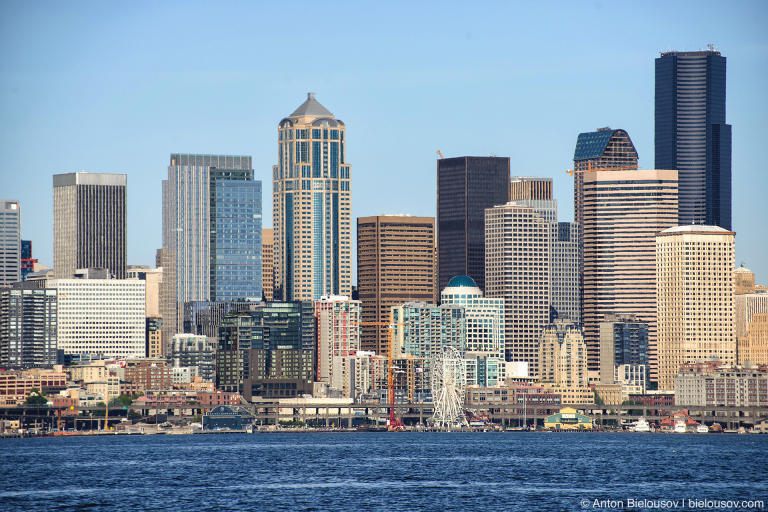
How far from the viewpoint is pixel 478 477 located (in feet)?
605

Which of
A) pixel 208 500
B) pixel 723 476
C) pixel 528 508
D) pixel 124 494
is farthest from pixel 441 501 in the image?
pixel 723 476

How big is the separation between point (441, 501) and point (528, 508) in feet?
33.1

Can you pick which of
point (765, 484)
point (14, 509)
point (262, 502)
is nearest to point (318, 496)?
point (262, 502)

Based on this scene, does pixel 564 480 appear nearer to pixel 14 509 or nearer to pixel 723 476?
pixel 723 476

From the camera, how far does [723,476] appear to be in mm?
187500

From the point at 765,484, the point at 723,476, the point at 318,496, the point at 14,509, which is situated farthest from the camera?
the point at 723,476

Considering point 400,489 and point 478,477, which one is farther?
point 478,477

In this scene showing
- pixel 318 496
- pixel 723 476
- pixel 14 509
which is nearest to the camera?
Result: pixel 14 509

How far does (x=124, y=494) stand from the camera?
163m

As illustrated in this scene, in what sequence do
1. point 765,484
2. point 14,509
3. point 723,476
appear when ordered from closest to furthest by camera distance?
1. point 14,509
2. point 765,484
3. point 723,476

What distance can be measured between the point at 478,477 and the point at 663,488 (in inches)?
938

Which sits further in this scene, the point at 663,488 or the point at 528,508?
the point at 663,488

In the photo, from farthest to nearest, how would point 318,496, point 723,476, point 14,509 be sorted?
1. point 723,476
2. point 318,496
3. point 14,509

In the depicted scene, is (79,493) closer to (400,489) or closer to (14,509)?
(14,509)
